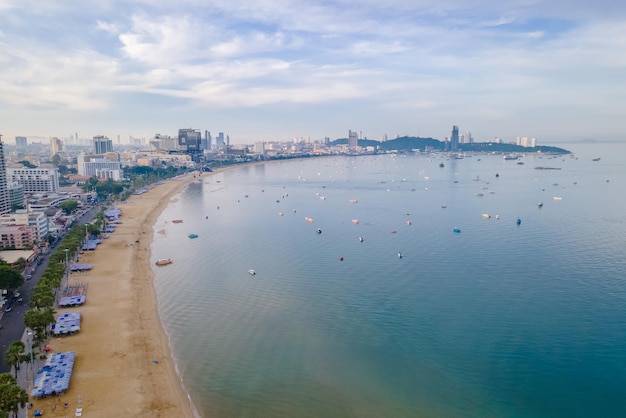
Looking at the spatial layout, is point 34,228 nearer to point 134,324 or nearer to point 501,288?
point 134,324

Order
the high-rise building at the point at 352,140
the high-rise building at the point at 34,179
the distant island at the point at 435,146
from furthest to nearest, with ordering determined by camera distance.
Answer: the high-rise building at the point at 352,140 → the distant island at the point at 435,146 → the high-rise building at the point at 34,179

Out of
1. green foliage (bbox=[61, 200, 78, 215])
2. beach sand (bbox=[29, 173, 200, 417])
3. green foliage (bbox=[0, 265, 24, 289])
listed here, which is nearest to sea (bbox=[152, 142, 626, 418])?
beach sand (bbox=[29, 173, 200, 417])

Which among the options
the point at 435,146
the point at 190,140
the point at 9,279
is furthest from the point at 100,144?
the point at 435,146

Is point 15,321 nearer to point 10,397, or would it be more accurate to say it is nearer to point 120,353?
point 120,353

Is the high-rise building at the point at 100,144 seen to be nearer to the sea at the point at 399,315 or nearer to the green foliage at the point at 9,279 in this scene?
the sea at the point at 399,315

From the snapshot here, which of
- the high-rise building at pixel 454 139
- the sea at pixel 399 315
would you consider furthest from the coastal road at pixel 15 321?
the high-rise building at pixel 454 139

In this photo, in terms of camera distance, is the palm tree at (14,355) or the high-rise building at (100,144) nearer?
the palm tree at (14,355)

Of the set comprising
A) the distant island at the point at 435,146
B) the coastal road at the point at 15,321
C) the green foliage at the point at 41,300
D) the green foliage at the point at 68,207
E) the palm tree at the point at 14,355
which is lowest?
the coastal road at the point at 15,321
